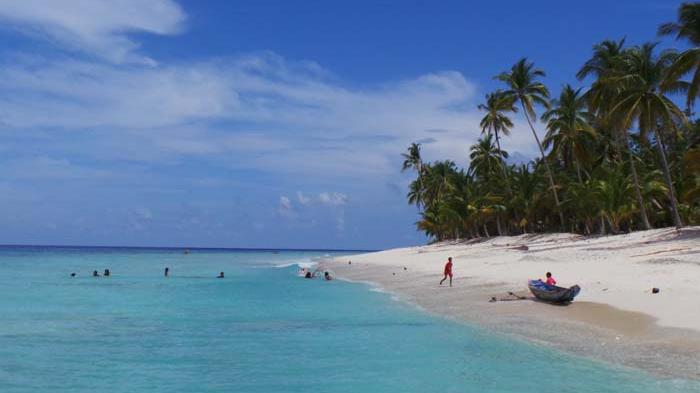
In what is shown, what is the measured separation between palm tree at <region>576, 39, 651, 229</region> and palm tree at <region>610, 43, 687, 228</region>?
996 millimetres

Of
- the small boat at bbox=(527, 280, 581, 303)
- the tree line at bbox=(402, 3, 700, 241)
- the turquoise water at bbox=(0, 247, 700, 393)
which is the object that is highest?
the tree line at bbox=(402, 3, 700, 241)

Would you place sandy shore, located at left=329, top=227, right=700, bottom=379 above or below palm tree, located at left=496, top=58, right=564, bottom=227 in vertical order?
below

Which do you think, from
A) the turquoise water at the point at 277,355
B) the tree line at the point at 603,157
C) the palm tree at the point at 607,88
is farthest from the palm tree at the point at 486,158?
the turquoise water at the point at 277,355

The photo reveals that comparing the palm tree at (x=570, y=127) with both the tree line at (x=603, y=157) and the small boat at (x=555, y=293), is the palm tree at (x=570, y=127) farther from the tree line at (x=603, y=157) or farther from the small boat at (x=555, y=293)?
the small boat at (x=555, y=293)

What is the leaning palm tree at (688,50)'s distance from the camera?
3278cm

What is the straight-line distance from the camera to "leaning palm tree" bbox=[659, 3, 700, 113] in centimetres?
3278

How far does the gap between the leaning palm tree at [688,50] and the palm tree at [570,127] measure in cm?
1607

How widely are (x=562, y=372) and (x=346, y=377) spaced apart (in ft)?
14.0

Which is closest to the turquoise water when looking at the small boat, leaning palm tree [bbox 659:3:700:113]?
the small boat

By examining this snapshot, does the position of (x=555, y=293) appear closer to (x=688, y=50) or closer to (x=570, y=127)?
(x=688, y=50)

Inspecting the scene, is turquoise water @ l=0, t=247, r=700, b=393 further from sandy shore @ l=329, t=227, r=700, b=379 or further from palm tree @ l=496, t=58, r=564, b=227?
palm tree @ l=496, t=58, r=564, b=227

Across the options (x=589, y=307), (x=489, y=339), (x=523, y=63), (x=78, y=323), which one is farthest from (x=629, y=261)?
(x=523, y=63)

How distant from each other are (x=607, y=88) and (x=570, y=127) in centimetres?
869

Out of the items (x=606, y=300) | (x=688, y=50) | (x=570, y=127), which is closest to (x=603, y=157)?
(x=570, y=127)
